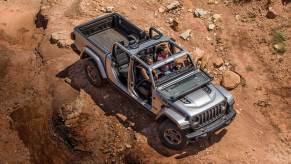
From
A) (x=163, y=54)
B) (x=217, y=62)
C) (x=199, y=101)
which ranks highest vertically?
A: (x=163, y=54)

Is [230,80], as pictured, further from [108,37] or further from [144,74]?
[108,37]

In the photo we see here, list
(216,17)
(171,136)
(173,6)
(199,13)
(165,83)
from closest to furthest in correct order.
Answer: (171,136), (165,83), (216,17), (199,13), (173,6)

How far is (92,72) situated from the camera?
12438 millimetres

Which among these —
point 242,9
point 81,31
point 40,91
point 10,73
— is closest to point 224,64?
point 242,9

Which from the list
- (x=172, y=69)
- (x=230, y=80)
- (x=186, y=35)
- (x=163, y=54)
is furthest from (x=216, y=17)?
(x=172, y=69)

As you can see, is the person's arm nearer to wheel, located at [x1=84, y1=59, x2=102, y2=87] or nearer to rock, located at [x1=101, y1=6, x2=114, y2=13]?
A: wheel, located at [x1=84, y1=59, x2=102, y2=87]

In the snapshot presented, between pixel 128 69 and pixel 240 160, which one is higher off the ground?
pixel 128 69

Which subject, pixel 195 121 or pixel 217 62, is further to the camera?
pixel 217 62

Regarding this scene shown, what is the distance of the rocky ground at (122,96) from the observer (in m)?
11.1

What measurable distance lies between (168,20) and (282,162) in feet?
21.0

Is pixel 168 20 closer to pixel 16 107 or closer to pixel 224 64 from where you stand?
pixel 224 64

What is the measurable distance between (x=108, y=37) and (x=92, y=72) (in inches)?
54.4

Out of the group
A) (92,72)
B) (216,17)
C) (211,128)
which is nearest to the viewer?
(211,128)

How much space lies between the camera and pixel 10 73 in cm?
1395
